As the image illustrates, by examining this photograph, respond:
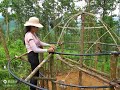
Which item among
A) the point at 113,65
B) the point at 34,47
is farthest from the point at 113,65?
the point at 34,47

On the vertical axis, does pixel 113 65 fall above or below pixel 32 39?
below

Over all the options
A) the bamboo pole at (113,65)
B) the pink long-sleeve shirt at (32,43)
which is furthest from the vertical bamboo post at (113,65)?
the pink long-sleeve shirt at (32,43)

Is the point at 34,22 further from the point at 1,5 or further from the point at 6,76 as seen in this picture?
the point at 1,5

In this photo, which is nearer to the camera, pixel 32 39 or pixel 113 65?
pixel 113 65

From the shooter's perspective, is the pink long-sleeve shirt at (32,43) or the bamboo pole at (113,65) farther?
the pink long-sleeve shirt at (32,43)

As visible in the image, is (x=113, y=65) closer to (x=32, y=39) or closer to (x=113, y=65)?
(x=113, y=65)

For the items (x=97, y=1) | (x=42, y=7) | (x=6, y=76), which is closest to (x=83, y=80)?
(x=6, y=76)

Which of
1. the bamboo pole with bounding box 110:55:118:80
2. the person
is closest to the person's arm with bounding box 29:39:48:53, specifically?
the person

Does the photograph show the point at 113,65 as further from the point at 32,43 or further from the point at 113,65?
the point at 32,43

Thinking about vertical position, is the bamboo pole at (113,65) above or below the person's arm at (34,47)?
below

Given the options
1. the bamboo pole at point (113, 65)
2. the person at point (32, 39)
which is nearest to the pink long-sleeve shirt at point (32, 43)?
the person at point (32, 39)

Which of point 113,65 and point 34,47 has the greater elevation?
point 34,47

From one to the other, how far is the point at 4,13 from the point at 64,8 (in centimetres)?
332

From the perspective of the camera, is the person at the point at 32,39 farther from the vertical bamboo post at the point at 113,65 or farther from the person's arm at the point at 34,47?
the vertical bamboo post at the point at 113,65
